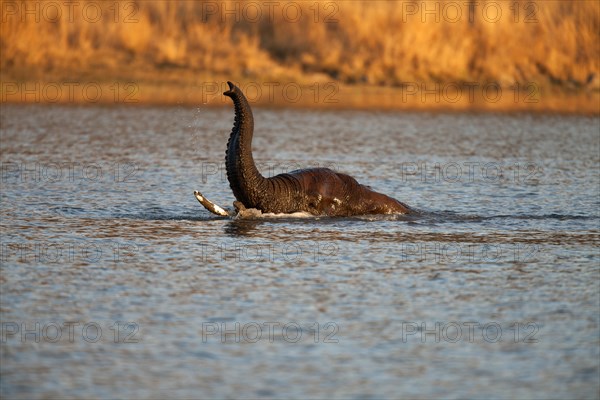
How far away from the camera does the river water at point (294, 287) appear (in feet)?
27.8

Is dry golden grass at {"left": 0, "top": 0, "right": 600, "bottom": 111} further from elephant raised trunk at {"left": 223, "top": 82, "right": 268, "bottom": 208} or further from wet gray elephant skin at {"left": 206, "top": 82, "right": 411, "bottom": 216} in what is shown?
elephant raised trunk at {"left": 223, "top": 82, "right": 268, "bottom": 208}

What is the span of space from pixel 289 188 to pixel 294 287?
12.9 ft

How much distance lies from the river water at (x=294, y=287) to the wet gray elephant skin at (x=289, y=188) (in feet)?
0.86

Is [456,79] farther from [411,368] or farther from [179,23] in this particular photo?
[411,368]

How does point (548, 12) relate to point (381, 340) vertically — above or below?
above

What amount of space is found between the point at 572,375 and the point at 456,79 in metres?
33.9

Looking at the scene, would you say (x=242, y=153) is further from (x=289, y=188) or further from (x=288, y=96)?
(x=288, y=96)

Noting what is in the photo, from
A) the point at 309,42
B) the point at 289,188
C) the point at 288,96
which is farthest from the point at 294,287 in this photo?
the point at 309,42

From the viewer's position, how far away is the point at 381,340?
934 centimetres

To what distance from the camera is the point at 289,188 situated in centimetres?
1489

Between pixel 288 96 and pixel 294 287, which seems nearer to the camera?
pixel 294 287

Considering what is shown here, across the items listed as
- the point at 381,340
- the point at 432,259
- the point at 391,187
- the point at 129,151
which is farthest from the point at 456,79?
the point at 381,340

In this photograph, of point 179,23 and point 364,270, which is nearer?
point 364,270

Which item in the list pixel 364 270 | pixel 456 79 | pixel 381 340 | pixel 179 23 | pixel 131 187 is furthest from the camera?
pixel 456 79
